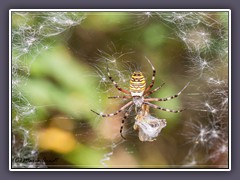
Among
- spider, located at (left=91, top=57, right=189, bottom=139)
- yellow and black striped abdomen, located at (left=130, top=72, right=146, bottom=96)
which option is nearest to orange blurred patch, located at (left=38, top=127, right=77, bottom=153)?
spider, located at (left=91, top=57, right=189, bottom=139)

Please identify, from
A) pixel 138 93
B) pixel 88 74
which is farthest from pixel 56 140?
pixel 138 93

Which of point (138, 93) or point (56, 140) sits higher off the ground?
point (138, 93)

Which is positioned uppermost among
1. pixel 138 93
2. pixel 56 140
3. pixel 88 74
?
pixel 88 74

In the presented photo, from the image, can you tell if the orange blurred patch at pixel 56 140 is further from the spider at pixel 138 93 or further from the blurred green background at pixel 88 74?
the spider at pixel 138 93

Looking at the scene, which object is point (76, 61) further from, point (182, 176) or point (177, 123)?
point (182, 176)

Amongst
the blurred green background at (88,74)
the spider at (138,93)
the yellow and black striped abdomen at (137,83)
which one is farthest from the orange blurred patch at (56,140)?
the yellow and black striped abdomen at (137,83)

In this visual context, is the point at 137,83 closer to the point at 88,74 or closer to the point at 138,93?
the point at 138,93
